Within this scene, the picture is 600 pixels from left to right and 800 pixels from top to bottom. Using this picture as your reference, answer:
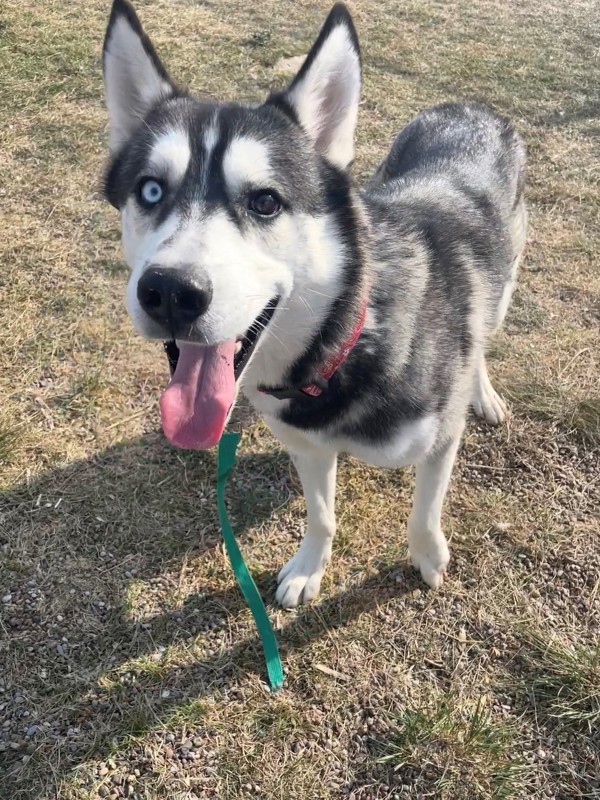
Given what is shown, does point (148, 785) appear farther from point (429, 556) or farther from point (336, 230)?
point (336, 230)

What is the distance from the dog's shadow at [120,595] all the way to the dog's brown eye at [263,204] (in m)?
1.73

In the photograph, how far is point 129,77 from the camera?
92.2 inches

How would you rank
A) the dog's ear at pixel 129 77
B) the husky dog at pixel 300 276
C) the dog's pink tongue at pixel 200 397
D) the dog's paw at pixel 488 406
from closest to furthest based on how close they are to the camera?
the husky dog at pixel 300 276, the dog's pink tongue at pixel 200 397, the dog's ear at pixel 129 77, the dog's paw at pixel 488 406

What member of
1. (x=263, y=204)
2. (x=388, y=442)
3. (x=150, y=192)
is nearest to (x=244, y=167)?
(x=263, y=204)

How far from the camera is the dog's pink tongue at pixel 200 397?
6.33ft

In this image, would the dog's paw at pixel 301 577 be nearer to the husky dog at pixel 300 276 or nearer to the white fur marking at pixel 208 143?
the husky dog at pixel 300 276

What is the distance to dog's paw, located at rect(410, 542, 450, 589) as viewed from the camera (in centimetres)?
285

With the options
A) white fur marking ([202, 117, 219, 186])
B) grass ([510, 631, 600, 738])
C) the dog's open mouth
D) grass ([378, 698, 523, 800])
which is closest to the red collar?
the dog's open mouth

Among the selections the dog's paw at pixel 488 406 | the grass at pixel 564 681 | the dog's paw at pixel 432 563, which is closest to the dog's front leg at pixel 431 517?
the dog's paw at pixel 432 563

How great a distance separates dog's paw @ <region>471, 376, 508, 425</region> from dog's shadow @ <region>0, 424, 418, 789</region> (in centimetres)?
112

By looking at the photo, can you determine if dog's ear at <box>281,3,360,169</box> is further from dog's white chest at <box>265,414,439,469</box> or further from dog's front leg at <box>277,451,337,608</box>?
dog's front leg at <box>277,451,337,608</box>

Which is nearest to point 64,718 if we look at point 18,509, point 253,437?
point 18,509

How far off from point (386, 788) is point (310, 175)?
2.28m

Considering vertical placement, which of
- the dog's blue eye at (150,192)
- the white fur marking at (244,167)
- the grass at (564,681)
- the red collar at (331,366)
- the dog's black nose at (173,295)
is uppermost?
the white fur marking at (244,167)
